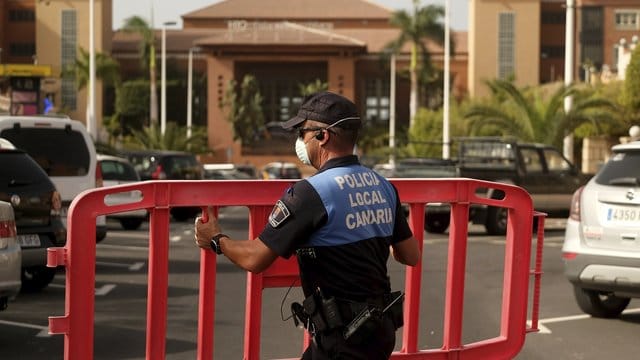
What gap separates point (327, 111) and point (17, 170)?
370 inches

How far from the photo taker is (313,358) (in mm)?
5105

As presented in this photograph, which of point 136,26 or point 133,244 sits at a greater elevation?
point 136,26

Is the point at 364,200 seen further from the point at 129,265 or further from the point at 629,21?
the point at 629,21

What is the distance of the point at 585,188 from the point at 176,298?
3.85 meters

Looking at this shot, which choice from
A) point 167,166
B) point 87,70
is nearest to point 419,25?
point 87,70

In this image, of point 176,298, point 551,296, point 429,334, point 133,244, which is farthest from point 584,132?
point 429,334

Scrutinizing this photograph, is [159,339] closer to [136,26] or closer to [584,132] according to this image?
[584,132]

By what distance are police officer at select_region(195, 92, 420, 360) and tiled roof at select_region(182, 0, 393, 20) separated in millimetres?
129669

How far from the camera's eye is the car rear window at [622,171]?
457 inches

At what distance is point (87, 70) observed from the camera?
89.5m

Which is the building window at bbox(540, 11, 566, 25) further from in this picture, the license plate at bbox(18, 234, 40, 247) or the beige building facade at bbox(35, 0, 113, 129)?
the license plate at bbox(18, 234, 40, 247)

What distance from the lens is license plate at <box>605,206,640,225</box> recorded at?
37.4 ft

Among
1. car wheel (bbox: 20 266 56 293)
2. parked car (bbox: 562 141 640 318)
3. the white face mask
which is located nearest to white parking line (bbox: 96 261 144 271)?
car wheel (bbox: 20 266 56 293)

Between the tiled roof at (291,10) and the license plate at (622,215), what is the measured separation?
123321 mm
